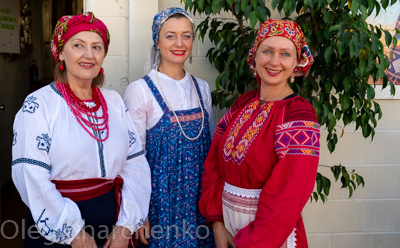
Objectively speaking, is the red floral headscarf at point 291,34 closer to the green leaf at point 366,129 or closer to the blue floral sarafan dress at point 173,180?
the blue floral sarafan dress at point 173,180

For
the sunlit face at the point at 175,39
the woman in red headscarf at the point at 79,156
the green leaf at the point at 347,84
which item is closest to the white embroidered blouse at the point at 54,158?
the woman in red headscarf at the point at 79,156

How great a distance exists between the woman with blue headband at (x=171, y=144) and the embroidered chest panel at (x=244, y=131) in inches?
13.2

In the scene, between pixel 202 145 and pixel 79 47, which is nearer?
pixel 79 47

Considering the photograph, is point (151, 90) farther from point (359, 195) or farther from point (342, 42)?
point (359, 195)

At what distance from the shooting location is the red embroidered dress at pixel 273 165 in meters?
1.66

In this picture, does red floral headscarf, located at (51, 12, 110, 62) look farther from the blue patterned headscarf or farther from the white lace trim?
the white lace trim

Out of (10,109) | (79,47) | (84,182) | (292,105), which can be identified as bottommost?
(10,109)

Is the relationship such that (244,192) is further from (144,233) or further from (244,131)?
(144,233)

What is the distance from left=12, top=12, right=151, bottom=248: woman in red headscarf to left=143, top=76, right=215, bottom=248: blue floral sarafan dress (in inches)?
4.3

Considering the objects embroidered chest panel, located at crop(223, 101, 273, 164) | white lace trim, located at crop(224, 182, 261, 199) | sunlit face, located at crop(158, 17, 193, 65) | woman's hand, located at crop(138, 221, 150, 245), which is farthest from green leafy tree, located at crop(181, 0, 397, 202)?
woman's hand, located at crop(138, 221, 150, 245)

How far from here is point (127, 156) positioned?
6.66ft

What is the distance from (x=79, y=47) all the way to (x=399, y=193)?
238 cm

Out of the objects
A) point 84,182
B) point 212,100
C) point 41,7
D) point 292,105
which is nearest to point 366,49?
point 292,105

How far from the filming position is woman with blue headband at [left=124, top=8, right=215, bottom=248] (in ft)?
7.13
